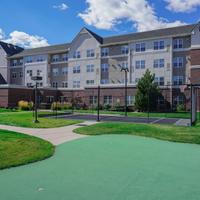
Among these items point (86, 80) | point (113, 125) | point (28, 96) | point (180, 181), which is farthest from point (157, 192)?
point (86, 80)

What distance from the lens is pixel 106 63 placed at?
146 ft

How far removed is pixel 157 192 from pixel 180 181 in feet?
3.15

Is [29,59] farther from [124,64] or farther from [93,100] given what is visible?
[93,100]

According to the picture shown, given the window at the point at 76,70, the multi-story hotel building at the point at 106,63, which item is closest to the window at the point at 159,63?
the multi-story hotel building at the point at 106,63

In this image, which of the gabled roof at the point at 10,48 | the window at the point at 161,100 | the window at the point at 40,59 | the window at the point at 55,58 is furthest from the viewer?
the gabled roof at the point at 10,48

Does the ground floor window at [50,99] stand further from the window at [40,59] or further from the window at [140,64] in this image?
the window at [140,64]

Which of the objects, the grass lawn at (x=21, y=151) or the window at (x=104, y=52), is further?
the window at (x=104, y=52)

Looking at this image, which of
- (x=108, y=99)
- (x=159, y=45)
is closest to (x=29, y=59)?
(x=108, y=99)

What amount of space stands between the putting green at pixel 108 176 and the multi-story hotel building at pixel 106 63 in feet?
89.8

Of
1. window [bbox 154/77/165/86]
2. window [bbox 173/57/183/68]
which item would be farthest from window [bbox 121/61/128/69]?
window [bbox 173/57/183/68]

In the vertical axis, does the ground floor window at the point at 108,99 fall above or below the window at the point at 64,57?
below

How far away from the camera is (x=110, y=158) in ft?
25.4

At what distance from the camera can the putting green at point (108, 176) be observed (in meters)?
4.72

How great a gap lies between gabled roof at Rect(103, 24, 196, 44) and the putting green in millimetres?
32467
